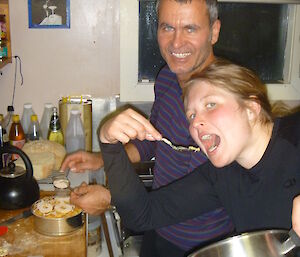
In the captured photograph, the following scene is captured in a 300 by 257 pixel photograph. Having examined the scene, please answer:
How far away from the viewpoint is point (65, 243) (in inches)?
48.2

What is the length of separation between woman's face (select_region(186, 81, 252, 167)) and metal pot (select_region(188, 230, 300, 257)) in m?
0.20

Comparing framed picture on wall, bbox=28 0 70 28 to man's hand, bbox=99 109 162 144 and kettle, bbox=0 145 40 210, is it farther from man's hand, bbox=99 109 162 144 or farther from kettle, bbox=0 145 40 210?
man's hand, bbox=99 109 162 144

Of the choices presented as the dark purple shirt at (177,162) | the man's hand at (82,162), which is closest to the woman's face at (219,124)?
the dark purple shirt at (177,162)

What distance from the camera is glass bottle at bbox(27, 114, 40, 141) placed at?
78.4 inches

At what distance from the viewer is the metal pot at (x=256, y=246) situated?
2.45ft

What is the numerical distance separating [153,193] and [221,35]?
1151 millimetres

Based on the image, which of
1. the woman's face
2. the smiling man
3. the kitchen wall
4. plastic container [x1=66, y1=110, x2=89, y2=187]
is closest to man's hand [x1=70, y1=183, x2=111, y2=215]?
the smiling man

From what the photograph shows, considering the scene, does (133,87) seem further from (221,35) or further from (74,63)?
(221,35)

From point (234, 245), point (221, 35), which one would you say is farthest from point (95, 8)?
point (234, 245)

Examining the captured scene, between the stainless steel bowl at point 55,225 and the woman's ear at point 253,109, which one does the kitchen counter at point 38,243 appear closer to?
the stainless steel bowl at point 55,225

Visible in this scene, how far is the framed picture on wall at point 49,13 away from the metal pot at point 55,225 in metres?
1.14

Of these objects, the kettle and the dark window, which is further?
the dark window

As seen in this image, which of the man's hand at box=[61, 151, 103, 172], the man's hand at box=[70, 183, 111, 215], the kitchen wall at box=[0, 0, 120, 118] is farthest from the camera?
the kitchen wall at box=[0, 0, 120, 118]

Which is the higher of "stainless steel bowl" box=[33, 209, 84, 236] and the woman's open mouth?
the woman's open mouth
